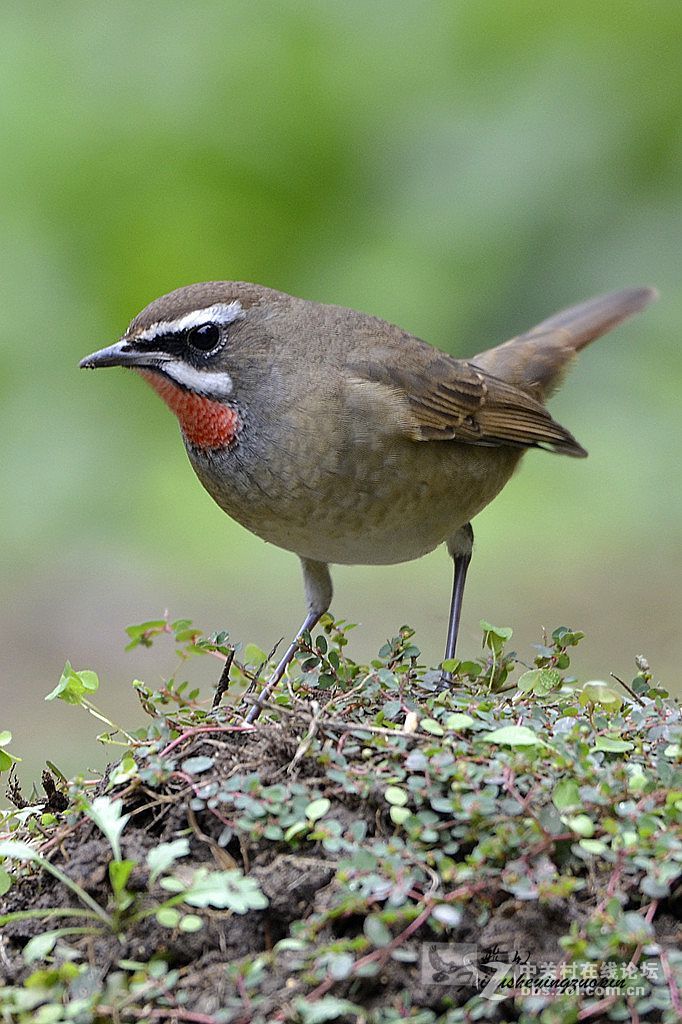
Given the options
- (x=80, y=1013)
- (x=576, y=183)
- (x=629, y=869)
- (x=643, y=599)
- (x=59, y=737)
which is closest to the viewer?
(x=80, y=1013)

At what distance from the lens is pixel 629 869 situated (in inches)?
90.9

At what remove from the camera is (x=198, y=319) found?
386 centimetres

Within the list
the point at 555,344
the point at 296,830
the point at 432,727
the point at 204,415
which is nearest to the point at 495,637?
the point at 432,727

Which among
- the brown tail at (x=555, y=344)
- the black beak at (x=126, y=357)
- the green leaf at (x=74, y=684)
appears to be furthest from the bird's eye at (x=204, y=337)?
the brown tail at (x=555, y=344)

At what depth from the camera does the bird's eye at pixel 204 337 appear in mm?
3863

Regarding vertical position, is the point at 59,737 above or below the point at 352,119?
below

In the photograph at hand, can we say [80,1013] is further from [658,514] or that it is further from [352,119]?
[352,119]

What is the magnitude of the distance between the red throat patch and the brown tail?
1.51 meters

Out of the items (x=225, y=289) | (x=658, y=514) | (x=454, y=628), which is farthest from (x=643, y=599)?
(x=225, y=289)

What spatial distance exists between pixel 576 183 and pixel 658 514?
2822 mm

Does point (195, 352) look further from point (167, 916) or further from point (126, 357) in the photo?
point (167, 916)

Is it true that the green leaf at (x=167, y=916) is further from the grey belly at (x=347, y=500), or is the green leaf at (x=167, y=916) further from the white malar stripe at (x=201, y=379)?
the white malar stripe at (x=201, y=379)

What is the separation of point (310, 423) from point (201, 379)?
13.6 inches

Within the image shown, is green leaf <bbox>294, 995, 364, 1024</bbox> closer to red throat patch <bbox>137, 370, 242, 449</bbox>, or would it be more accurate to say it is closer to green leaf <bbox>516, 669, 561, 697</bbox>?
green leaf <bbox>516, 669, 561, 697</bbox>
